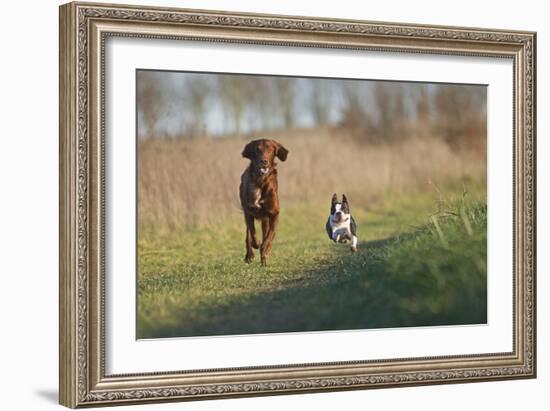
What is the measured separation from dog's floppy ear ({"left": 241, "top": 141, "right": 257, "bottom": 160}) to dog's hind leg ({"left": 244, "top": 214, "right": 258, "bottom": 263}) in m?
0.33

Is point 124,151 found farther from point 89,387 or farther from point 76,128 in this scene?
point 89,387

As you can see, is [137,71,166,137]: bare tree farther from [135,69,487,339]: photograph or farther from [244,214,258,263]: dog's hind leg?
[244,214,258,263]: dog's hind leg

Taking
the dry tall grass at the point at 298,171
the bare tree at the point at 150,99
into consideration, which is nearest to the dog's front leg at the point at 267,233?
the dry tall grass at the point at 298,171

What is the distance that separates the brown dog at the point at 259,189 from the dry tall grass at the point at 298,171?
41mm

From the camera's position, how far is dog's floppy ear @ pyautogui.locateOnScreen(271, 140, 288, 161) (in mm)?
7258

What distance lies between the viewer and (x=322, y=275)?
7.34 metres

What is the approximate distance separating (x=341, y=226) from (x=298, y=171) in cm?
39

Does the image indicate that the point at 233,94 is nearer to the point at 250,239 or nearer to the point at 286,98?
the point at 286,98

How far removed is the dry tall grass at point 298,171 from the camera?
22.8 ft

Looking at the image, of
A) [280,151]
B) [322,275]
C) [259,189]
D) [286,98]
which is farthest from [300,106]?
[322,275]

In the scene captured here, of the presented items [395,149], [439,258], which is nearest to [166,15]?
[395,149]

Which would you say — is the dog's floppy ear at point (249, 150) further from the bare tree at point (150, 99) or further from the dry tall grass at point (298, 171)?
the bare tree at point (150, 99)

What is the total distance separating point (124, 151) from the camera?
22.3 feet

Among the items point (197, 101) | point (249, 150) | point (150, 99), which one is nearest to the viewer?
point (150, 99)
